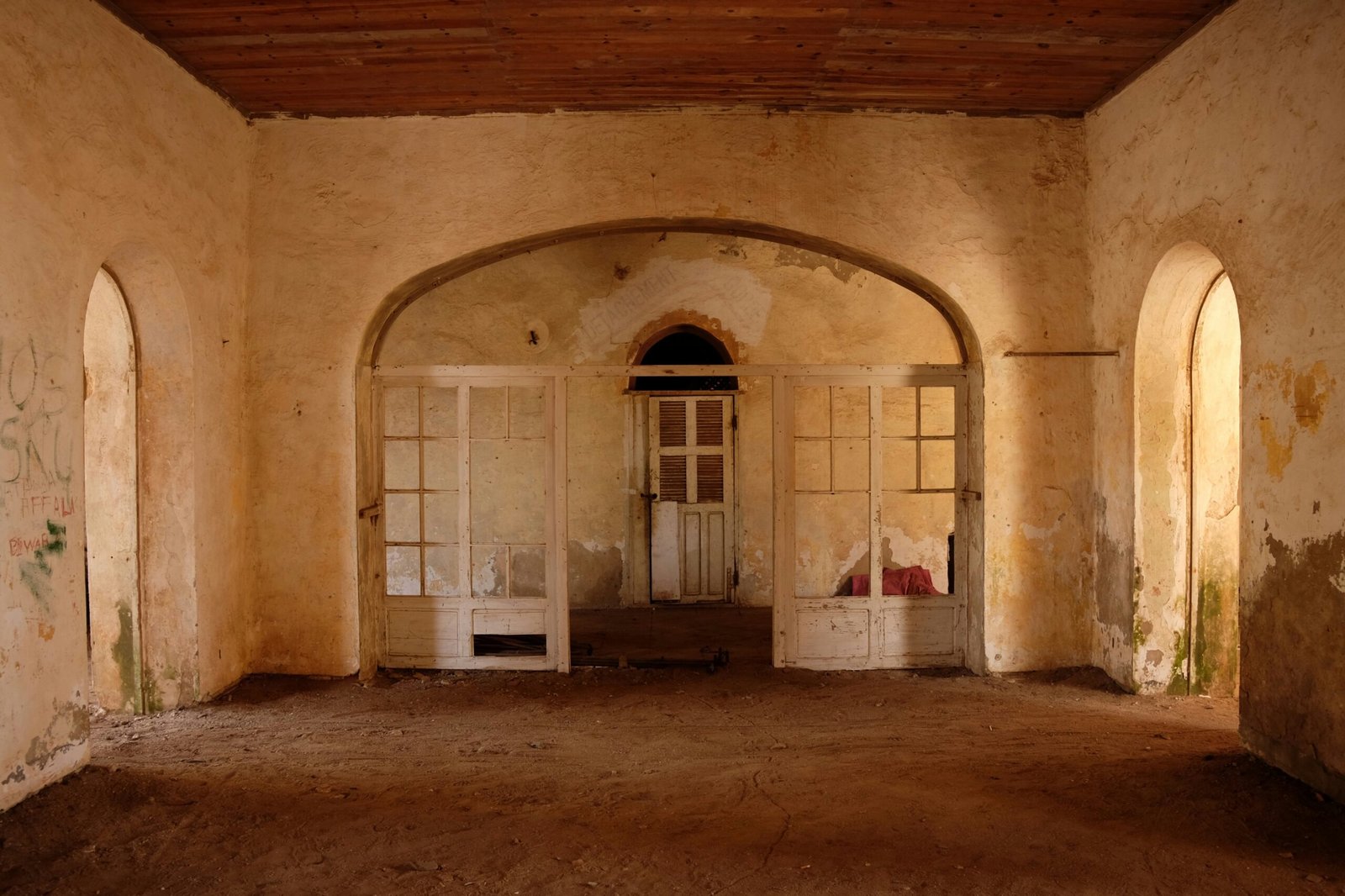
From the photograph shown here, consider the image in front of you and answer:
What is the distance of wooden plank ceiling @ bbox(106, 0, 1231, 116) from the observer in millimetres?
4039

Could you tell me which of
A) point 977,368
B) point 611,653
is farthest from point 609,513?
point 977,368

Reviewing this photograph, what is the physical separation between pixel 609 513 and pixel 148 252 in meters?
4.44

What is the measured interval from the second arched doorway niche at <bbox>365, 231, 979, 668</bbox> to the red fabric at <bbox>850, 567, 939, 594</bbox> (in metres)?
0.03

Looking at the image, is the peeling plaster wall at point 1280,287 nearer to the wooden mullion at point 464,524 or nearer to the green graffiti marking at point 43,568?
the wooden mullion at point 464,524

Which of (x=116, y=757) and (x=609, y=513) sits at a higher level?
(x=609, y=513)

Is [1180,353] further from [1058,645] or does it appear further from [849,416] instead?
[849,416]

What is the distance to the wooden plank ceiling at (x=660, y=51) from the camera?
404 cm

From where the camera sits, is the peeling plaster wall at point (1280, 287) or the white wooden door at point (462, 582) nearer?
the peeling plaster wall at point (1280, 287)

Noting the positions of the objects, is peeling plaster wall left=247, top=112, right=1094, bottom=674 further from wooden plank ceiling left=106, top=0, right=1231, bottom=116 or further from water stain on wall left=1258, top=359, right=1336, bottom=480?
water stain on wall left=1258, top=359, right=1336, bottom=480

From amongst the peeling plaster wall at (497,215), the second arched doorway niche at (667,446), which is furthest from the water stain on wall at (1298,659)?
the second arched doorway niche at (667,446)

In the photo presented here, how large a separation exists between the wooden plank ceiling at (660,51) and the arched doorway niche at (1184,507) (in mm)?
1487

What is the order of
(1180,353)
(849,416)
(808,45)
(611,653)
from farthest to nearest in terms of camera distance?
1. (849,416)
2. (611,653)
3. (1180,353)
4. (808,45)

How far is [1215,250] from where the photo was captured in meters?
4.15

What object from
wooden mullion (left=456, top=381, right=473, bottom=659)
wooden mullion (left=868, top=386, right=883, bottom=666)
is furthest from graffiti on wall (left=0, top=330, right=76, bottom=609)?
wooden mullion (left=868, top=386, right=883, bottom=666)
